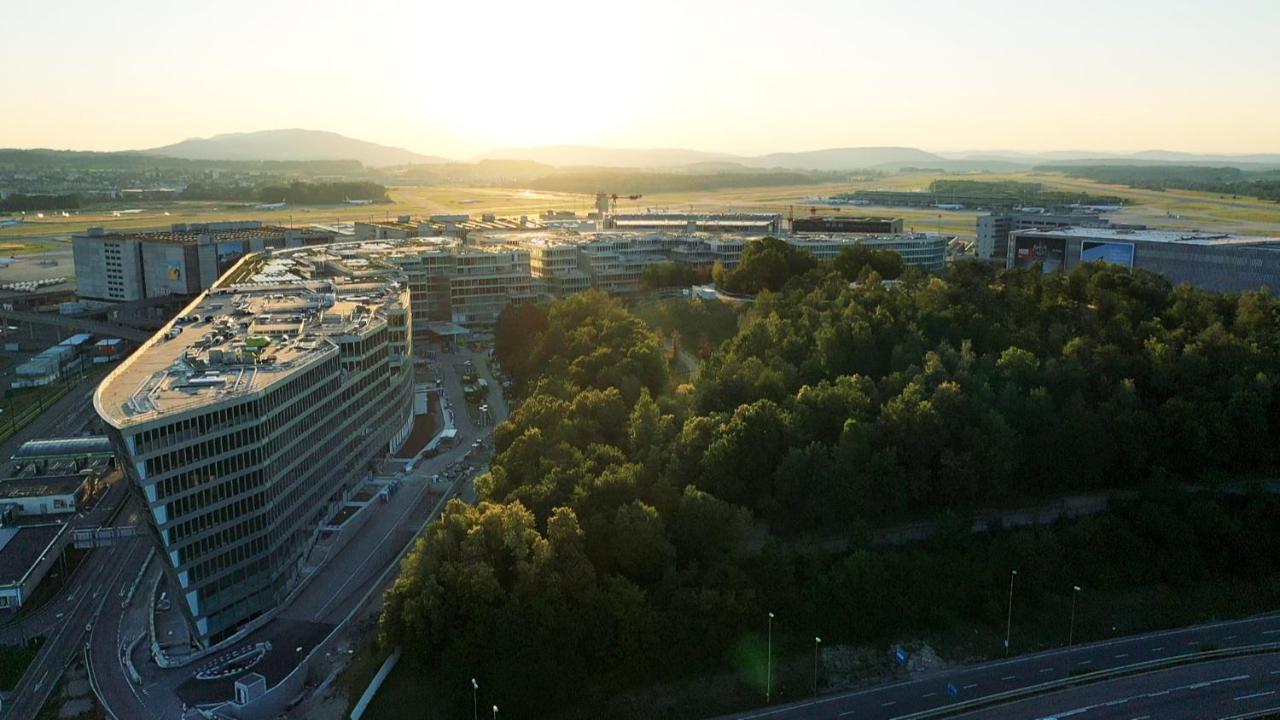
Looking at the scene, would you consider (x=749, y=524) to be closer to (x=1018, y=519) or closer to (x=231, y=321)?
(x=1018, y=519)

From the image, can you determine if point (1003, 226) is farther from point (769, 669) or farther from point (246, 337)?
point (769, 669)

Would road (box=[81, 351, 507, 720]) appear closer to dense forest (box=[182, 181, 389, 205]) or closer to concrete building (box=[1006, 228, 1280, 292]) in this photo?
concrete building (box=[1006, 228, 1280, 292])

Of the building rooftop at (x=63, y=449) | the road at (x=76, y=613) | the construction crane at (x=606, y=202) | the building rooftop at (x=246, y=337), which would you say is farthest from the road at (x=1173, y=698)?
the construction crane at (x=606, y=202)

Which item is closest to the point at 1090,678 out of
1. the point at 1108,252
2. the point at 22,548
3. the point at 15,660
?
the point at 15,660

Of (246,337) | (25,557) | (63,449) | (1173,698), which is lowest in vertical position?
(1173,698)

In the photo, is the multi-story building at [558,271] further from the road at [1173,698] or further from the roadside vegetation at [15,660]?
the road at [1173,698]

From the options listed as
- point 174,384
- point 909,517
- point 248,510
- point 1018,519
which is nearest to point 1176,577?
point 1018,519
